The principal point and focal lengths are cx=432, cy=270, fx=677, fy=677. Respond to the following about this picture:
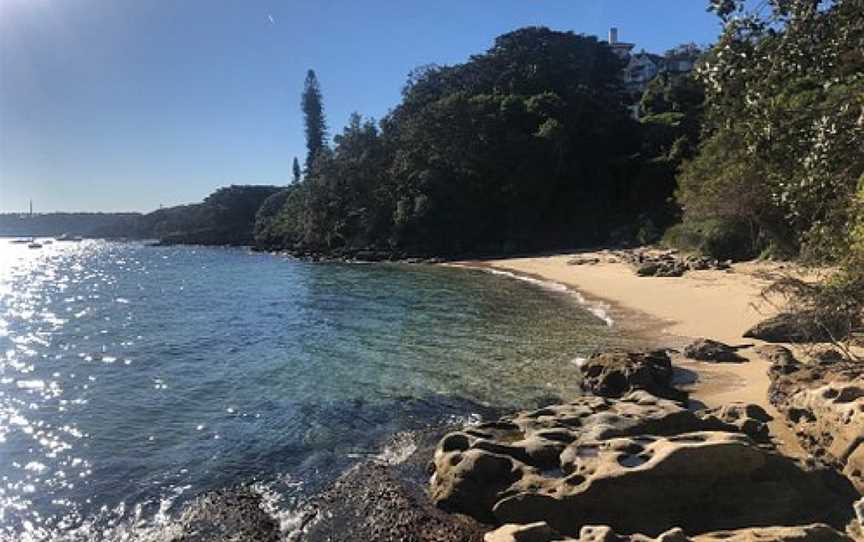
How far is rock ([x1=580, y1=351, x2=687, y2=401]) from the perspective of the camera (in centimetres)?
1466

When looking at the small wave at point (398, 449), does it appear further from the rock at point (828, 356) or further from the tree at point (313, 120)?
the tree at point (313, 120)

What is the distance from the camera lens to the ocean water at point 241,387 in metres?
11.3

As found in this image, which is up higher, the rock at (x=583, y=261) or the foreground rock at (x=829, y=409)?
the rock at (x=583, y=261)

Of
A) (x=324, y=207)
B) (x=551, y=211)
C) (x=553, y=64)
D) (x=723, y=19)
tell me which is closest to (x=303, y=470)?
(x=723, y=19)

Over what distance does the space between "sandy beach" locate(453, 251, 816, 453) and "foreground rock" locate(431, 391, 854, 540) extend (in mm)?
2278

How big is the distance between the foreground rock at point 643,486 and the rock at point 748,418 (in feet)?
6.47

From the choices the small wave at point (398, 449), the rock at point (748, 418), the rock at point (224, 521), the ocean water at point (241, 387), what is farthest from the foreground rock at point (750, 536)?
the ocean water at point (241, 387)

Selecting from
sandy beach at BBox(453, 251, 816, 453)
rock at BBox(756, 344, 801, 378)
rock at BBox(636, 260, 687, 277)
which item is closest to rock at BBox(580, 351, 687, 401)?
sandy beach at BBox(453, 251, 816, 453)

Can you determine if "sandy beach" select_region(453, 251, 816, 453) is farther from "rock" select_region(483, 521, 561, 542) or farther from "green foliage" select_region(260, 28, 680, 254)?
"green foliage" select_region(260, 28, 680, 254)

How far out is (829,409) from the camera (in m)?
9.96

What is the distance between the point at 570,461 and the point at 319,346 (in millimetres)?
15267

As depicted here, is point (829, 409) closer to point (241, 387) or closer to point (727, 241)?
point (241, 387)

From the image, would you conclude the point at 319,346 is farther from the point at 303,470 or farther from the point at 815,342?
the point at 815,342

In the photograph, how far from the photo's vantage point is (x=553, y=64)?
86.5m
